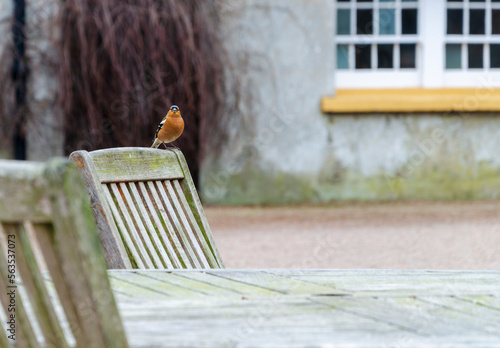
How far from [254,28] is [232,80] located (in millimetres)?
623

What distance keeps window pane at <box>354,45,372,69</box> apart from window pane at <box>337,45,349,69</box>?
0.36 ft

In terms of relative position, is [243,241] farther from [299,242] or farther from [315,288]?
[315,288]

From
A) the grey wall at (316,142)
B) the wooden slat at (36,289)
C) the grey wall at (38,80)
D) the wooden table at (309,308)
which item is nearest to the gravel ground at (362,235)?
the grey wall at (316,142)

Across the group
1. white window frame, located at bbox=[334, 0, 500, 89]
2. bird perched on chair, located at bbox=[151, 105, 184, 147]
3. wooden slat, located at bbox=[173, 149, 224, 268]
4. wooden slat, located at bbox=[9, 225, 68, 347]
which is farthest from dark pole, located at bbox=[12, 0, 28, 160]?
wooden slat, located at bbox=[9, 225, 68, 347]

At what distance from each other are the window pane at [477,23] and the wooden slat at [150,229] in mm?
7421

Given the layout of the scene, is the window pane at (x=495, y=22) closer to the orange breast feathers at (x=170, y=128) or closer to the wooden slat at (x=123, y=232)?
the orange breast feathers at (x=170, y=128)

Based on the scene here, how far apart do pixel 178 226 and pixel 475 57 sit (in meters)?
7.33

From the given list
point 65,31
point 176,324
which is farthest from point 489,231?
point 176,324

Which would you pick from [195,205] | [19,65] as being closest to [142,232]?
[195,205]

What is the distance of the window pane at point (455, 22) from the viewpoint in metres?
9.11

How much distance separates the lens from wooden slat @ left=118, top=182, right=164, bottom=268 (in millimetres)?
2373

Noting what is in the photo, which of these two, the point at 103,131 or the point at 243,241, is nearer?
the point at 243,241

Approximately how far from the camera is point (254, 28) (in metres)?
8.59

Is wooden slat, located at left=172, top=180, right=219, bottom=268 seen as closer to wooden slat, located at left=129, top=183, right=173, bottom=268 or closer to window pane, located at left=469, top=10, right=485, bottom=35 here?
wooden slat, located at left=129, top=183, right=173, bottom=268
